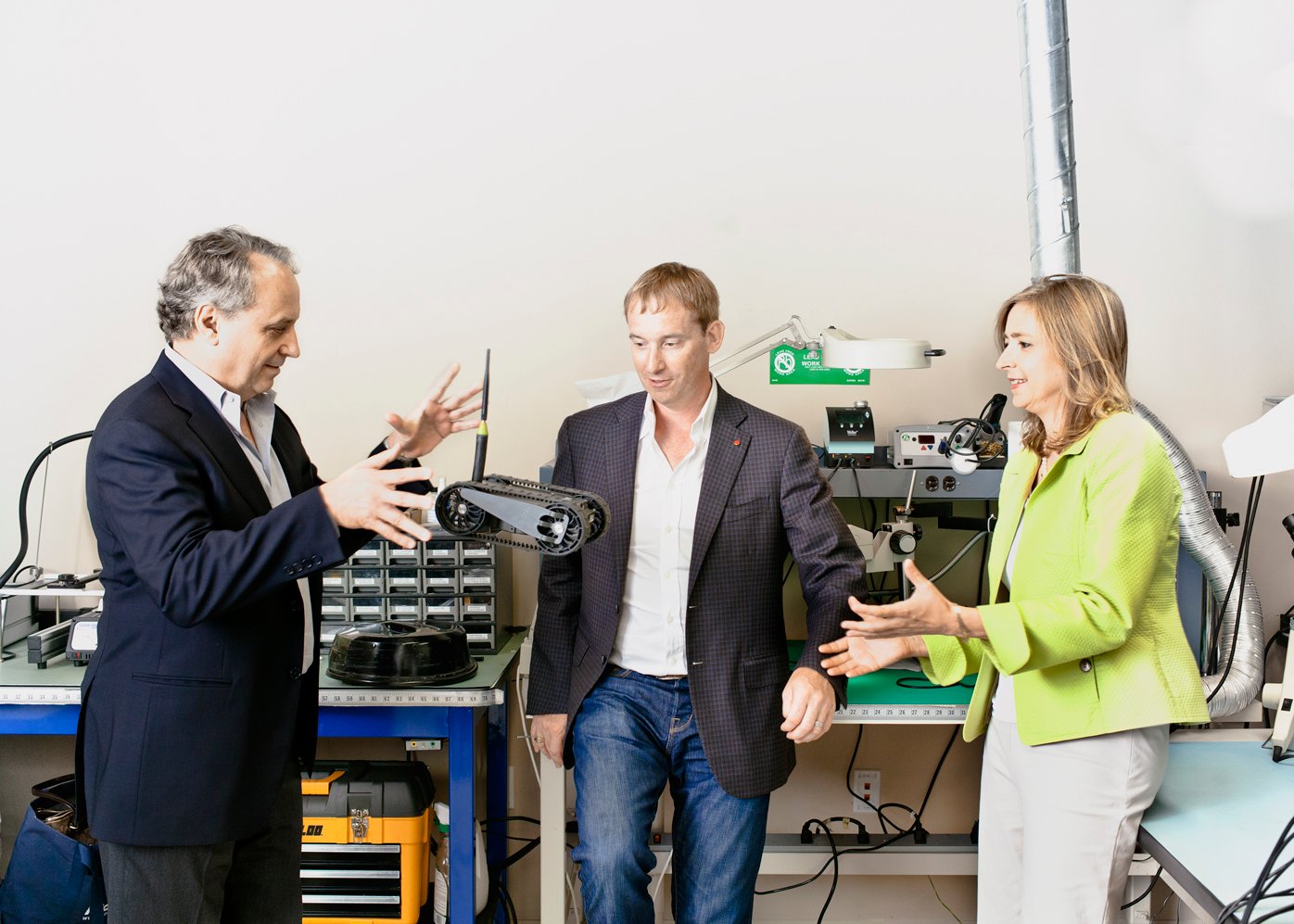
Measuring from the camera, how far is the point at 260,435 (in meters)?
1.87

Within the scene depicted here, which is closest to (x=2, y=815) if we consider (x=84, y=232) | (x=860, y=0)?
(x=84, y=232)

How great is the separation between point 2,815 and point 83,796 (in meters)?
1.71

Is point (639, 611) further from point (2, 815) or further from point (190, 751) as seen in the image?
point (2, 815)

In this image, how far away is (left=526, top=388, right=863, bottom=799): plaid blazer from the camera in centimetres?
203

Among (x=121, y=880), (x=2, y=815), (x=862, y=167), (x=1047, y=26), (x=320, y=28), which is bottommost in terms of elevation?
(x=2, y=815)

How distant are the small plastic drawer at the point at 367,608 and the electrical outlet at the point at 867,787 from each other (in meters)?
1.41

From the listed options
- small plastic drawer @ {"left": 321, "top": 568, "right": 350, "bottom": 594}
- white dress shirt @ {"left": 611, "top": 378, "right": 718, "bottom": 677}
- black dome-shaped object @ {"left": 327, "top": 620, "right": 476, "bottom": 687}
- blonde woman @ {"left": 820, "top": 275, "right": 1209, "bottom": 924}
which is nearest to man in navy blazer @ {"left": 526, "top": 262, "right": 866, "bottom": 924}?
white dress shirt @ {"left": 611, "top": 378, "right": 718, "bottom": 677}

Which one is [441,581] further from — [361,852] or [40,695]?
[40,695]

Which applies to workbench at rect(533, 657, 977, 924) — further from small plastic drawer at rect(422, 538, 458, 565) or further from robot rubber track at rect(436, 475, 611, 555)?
robot rubber track at rect(436, 475, 611, 555)

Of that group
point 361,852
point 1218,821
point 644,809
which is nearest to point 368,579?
point 361,852

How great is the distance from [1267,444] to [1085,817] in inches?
30.8

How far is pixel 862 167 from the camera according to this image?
302 centimetres

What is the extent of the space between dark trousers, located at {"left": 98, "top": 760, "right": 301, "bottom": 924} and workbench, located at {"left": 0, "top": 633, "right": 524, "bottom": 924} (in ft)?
1.40

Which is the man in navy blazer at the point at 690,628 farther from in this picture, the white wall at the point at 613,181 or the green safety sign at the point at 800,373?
the white wall at the point at 613,181
